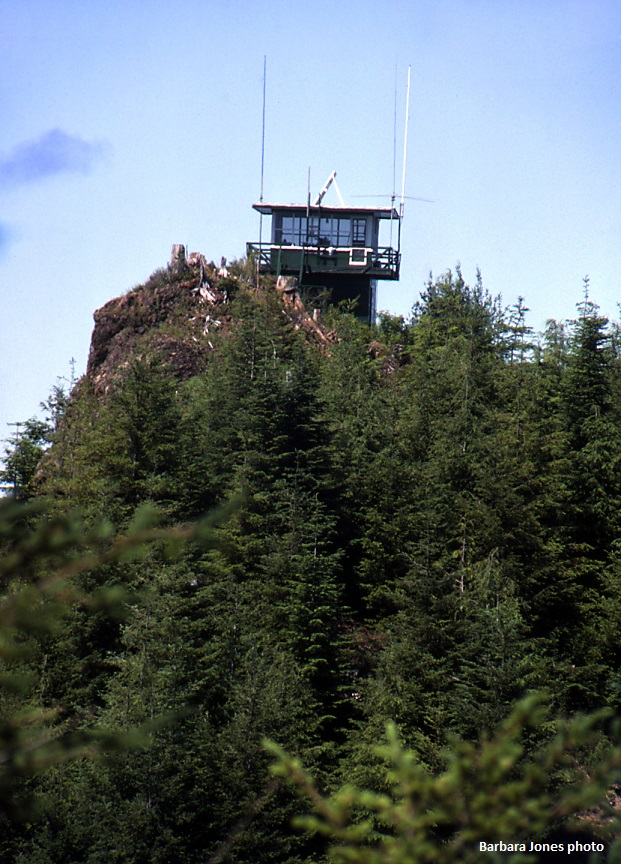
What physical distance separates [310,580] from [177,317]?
3109 cm

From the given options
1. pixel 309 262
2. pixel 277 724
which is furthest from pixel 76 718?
pixel 309 262

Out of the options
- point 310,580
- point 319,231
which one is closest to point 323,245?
point 319,231

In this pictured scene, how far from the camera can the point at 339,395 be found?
54375mm

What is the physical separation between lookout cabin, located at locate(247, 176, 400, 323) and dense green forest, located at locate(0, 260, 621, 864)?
292 inches

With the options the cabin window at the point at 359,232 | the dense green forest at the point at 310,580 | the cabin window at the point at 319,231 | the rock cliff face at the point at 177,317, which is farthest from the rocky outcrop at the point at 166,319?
the cabin window at the point at 359,232

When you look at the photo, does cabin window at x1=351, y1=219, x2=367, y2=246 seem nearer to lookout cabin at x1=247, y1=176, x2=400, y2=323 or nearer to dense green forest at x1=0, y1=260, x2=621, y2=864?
lookout cabin at x1=247, y1=176, x2=400, y2=323

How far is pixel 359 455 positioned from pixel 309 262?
21501 millimetres

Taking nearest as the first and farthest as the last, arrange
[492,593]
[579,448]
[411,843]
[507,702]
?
[411,843] → [507,702] → [492,593] → [579,448]

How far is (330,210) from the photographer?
63.0 metres

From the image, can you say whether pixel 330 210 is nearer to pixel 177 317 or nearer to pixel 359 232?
pixel 359 232

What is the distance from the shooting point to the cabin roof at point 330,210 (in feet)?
205

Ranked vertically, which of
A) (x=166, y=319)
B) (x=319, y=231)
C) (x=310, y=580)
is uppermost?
(x=319, y=231)

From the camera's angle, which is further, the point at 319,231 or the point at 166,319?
the point at 319,231

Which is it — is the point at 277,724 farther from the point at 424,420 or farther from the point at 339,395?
the point at 339,395
